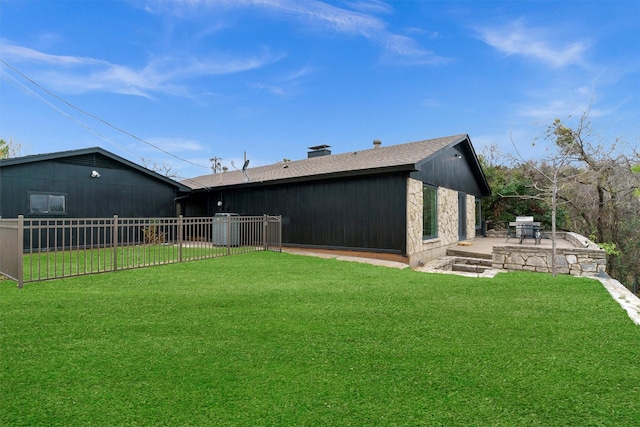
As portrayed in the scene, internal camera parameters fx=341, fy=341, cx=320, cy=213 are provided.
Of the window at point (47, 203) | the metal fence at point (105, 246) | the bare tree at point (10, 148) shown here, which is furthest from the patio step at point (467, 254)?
the bare tree at point (10, 148)

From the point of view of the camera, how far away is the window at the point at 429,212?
10547mm

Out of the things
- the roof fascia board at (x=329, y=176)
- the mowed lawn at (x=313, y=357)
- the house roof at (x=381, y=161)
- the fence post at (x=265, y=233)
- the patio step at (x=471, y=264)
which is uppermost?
the house roof at (x=381, y=161)

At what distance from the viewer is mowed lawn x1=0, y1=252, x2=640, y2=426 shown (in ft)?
7.54

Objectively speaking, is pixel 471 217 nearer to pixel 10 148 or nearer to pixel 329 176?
pixel 329 176

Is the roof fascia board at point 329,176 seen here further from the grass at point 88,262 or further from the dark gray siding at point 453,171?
the grass at point 88,262

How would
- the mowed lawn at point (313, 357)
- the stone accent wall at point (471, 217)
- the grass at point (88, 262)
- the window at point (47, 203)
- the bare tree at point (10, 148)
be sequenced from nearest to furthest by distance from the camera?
the mowed lawn at point (313, 357) → the grass at point (88, 262) → the window at point (47, 203) → the stone accent wall at point (471, 217) → the bare tree at point (10, 148)

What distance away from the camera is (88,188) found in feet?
42.8

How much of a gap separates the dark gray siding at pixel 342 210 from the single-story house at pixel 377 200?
0.03m

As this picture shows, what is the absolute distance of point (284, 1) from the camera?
36.7ft

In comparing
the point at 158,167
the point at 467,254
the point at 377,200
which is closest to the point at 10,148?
the point at 158,167

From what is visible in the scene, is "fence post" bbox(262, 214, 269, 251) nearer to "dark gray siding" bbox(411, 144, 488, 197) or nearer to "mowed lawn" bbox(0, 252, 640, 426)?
"dark gray siding" bbox(411, 144, 488, 197)

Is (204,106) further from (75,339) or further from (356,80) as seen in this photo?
(75,339)

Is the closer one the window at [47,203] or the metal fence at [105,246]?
the metal fence at [105,246]

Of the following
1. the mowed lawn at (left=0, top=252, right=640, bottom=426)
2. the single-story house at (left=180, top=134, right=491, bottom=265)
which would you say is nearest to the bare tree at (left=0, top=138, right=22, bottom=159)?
the single-story house at (left=180, top=134, right=491, bottom=265)
